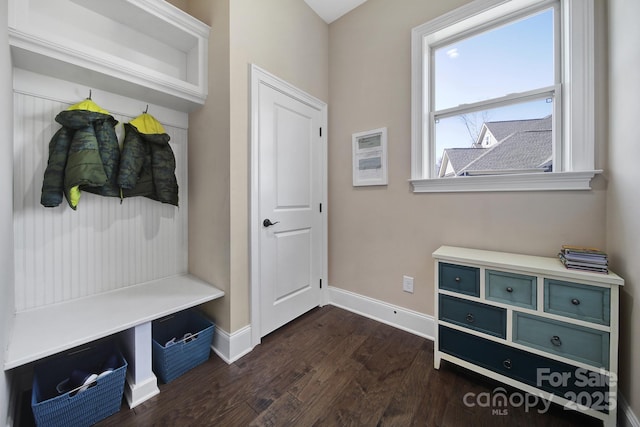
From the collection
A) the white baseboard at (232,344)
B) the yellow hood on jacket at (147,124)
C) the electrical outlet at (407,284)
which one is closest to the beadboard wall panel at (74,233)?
the yellow hood on jacket at (147,124)

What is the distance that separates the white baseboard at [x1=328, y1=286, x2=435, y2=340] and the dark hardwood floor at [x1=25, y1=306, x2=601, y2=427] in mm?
108

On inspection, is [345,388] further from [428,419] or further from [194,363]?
[194,363]

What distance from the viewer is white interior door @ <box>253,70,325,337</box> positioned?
1867 mm

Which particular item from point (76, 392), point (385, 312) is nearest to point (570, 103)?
point (385, 312)

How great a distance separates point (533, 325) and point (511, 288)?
0.20 meters

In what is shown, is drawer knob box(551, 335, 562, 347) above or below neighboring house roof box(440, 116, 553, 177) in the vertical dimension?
below

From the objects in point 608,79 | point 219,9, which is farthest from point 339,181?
point 608,79

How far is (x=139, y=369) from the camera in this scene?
1338mm

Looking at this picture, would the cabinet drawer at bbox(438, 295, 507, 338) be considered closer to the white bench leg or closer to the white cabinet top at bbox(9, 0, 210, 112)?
the white bench leg

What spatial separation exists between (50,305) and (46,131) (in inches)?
42.2

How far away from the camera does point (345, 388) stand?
1.43 metres

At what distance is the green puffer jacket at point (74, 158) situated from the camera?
1.40 m

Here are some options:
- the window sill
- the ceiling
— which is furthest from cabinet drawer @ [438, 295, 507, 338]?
the ceiling

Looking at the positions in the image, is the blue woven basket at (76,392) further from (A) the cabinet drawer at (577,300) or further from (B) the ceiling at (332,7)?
(B) the ceiling at (332,7)
